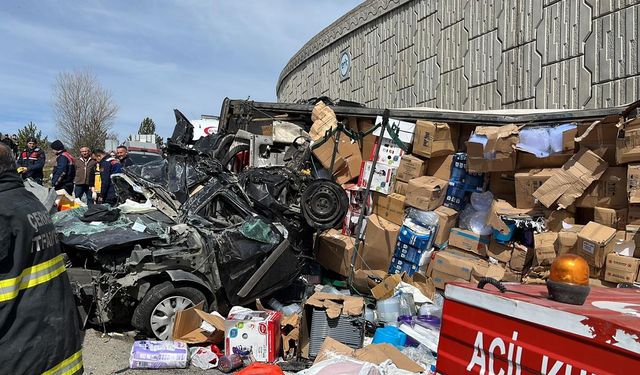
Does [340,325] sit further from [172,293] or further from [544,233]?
[544,233]

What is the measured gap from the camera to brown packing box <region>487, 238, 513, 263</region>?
22.5ft

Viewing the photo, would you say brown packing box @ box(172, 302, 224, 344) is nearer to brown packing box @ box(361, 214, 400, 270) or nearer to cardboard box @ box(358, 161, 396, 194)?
brown packing box @ box(361, 214, 400, 270)

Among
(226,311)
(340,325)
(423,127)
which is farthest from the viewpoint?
(423,127)

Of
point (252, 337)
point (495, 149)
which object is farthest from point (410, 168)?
point (252, 337)

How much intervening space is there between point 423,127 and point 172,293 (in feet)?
13.8

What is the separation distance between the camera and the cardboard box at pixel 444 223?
7.39m

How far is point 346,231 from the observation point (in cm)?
821

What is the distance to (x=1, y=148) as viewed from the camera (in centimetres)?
227

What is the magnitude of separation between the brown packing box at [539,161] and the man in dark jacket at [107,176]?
7.29m

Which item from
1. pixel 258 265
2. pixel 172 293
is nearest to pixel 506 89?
pixel 258 265

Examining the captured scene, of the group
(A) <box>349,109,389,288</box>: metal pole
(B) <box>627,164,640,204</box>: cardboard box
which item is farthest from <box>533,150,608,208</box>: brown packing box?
(A) <box>349,109,389,288</box>: metal pole

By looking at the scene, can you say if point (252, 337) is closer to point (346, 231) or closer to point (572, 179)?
point (346, 231)

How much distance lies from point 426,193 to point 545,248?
→ 178 centimetres

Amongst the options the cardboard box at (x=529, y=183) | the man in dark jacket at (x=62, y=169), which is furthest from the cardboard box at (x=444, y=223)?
the man in dark jacket at (x=62, y=169)
